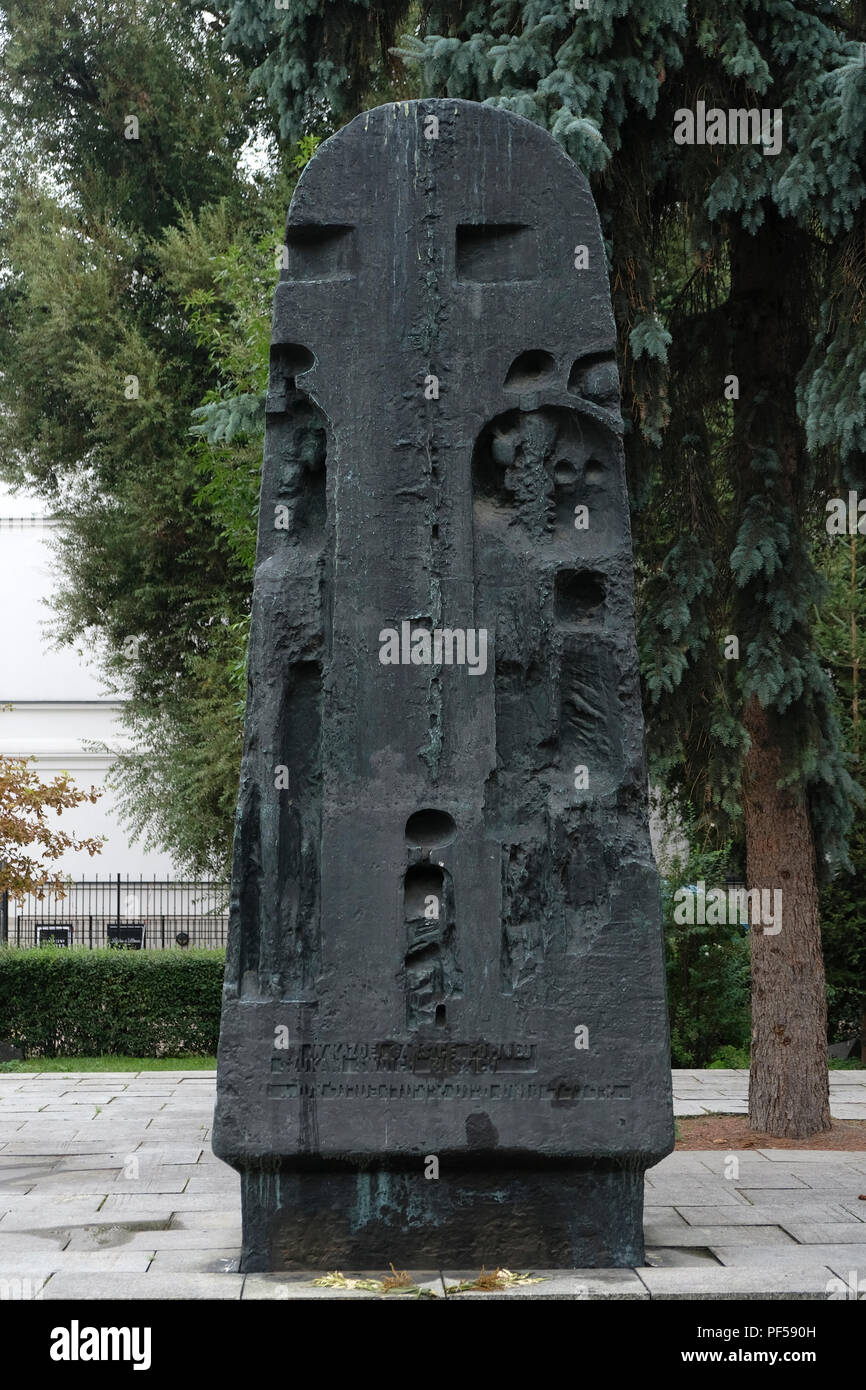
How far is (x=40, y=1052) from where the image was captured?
613 inches

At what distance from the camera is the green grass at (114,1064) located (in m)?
14.5

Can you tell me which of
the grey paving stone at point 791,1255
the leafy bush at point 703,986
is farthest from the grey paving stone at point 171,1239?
the leafy bush at point 703,986

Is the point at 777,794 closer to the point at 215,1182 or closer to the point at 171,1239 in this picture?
the point at 215,1182

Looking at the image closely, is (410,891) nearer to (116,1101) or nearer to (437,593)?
(437,593)

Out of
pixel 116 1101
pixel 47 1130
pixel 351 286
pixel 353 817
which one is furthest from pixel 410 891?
pixel 116 1101

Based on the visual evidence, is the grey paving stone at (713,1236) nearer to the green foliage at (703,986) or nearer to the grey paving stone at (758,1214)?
the grey paving stone at (758,1214)

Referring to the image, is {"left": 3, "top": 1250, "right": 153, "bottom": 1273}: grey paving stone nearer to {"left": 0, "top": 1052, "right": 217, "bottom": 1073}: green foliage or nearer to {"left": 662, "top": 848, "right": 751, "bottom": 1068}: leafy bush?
{"left": 0, "top": 1052, "right": 217, "bottom": 1073}: green foliage

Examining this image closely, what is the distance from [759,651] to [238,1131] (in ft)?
15.9

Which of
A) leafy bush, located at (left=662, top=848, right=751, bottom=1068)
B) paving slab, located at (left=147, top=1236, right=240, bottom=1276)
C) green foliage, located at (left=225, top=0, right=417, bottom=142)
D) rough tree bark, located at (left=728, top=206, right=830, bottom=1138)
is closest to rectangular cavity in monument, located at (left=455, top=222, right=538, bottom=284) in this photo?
green foliage, located at (left=225, top=0, right=417, bottom=142)

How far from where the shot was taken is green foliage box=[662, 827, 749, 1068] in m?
15.1

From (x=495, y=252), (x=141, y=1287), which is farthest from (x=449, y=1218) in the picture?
(x=495, y=252)

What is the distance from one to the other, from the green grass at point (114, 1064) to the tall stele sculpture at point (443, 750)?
327 inches

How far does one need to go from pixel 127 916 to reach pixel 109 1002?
33.6ft

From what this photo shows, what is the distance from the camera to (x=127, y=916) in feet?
84.0
